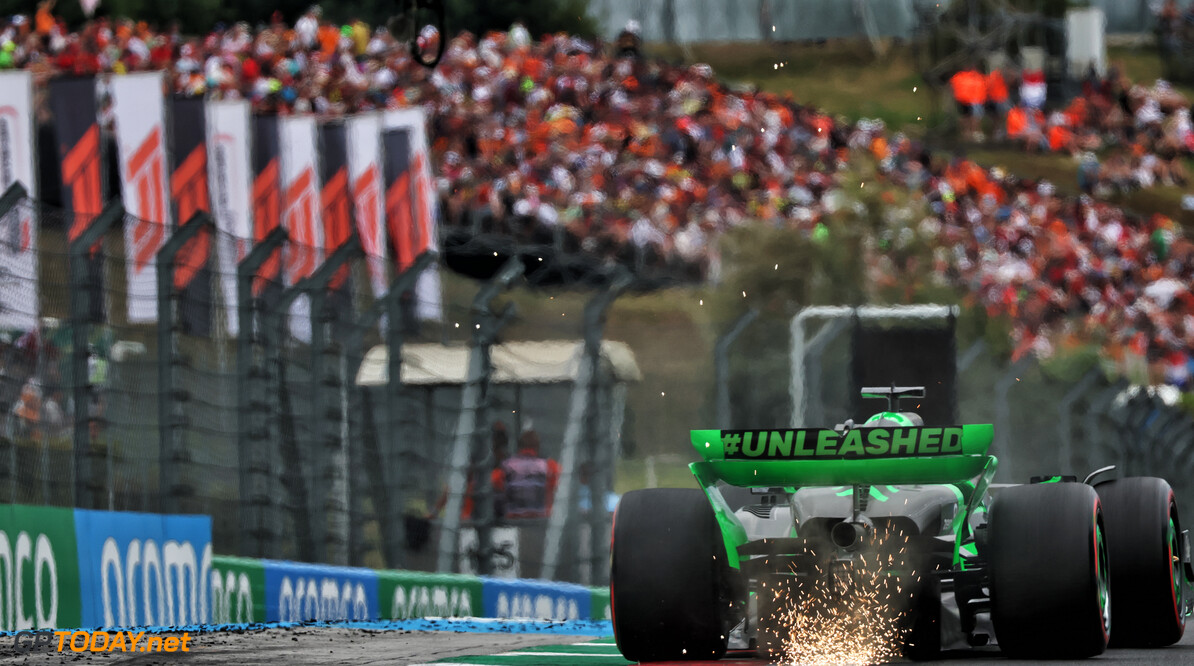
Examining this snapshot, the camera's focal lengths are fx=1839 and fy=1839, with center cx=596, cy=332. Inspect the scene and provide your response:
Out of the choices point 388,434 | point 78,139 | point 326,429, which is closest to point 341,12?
point 78,139

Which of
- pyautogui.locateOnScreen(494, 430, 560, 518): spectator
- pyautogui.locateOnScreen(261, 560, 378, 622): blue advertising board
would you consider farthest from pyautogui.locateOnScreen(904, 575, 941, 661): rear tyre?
pyautogui.locateOnScreen(494, 430, 560, 518): spectator

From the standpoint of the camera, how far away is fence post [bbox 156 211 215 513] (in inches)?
267

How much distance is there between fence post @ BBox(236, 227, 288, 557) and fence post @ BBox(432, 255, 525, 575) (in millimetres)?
1525

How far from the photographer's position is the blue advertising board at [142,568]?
635 cm

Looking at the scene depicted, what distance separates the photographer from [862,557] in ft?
16.5

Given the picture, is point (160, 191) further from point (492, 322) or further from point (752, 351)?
point (752, 351)

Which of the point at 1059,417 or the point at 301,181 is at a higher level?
the point at 301,181

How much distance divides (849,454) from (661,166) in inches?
866

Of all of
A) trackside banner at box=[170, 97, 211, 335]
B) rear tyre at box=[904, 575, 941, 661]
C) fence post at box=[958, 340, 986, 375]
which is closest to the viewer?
rear tyre at box=[904, 575, 941, 661]

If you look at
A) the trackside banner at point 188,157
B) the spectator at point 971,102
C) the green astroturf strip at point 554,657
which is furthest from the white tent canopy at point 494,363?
the spectator at point 971,102

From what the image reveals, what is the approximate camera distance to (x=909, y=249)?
85.5 feet

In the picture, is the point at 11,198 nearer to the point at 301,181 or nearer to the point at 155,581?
the point at 155,581

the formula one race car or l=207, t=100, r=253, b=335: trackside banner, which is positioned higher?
l=207, t=100, r=253, b=335: trackside banner

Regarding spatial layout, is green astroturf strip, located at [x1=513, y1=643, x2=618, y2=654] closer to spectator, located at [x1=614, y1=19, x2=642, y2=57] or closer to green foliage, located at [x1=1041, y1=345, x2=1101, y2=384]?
green foliage, located at [x1=1041, y1=345, x2=1101, y2=384]
